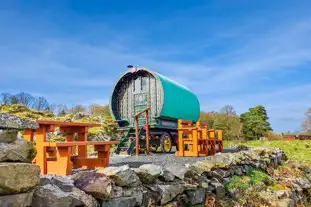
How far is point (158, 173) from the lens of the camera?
378 centimetres

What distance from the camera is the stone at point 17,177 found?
204cm

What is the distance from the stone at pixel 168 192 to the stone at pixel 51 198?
141 cm

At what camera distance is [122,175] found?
10.6ft

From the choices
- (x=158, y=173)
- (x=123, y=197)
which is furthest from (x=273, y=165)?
(x=123, y=197)

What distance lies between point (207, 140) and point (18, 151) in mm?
7208

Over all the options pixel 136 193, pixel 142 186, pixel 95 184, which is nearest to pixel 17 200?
pixel 95 184

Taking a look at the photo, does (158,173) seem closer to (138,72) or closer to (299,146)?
(138,72)

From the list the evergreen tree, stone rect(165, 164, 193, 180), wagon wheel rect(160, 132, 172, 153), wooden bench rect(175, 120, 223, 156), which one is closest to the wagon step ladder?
wagon wheel rect(160, 132, 172, 153)

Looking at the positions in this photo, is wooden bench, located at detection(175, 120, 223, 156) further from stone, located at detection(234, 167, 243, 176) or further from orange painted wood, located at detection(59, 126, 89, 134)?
orange painted wood, located at detection(59, 126, 89, 134)

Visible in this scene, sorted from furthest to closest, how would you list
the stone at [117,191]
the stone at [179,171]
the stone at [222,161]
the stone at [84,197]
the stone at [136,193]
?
the stone at [222,161] < the stone at [179,171] < the stone at [136,193] < the stone at [117,191] < the stone at [84,197]

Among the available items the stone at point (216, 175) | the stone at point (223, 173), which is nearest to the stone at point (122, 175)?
the stone at point (216, 175)

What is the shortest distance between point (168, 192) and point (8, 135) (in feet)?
7.30

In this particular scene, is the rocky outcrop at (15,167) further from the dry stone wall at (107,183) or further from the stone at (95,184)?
the stone at (95,184)

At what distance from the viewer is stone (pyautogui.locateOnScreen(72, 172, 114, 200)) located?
2.85 meters
